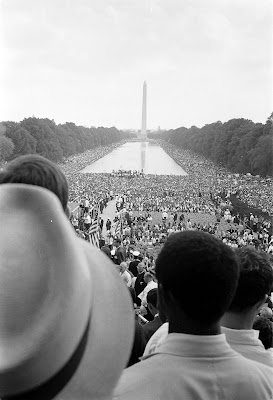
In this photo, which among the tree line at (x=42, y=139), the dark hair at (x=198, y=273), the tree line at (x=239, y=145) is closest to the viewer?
the dark hair at (x=198, y=273)

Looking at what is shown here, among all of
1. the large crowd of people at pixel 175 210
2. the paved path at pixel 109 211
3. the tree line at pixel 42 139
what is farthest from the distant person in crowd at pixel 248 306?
the tree line at pixel 42 139

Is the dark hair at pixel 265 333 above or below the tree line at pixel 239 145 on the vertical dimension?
above

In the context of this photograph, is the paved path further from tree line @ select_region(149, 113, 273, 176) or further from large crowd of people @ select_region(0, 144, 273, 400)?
large crowd of people @ select_region(0, 144, 273, 400)

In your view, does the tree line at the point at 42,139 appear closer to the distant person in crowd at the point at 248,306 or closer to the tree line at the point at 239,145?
the tree line at the point at 239,145

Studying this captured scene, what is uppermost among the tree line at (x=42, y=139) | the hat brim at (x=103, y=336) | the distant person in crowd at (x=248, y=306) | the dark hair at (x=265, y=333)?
the hat brim at (x=103, y=336)

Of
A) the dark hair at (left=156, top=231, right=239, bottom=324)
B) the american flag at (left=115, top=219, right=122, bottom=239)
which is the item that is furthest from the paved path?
the dark hair at (left=156, top=231, right=239, bottom=324)

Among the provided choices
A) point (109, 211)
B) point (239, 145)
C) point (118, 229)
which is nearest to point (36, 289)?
point (118, 229)

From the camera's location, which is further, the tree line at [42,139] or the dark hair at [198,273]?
the tree line at [42,139]
